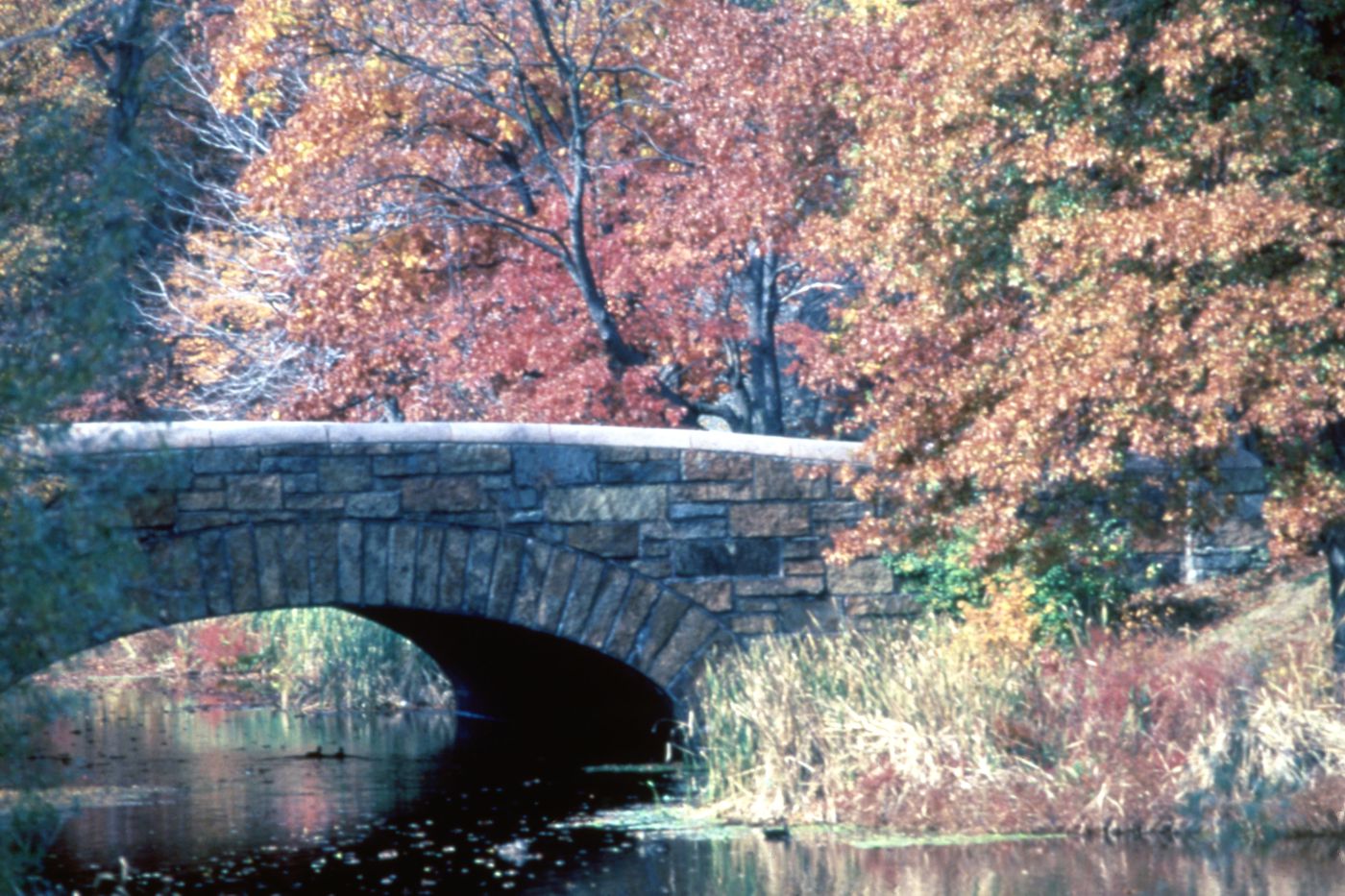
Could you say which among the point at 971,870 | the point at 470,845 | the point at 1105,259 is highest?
the point at 1105,259

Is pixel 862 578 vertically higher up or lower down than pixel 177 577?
lower down

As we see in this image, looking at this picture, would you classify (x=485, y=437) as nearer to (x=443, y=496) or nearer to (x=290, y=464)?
(x=443, y=496)

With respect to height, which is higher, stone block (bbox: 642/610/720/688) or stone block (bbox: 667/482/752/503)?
stone block (bbox: 667/482/752/503)

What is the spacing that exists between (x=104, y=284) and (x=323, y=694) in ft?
39.3

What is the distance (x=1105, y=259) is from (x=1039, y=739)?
113 inches

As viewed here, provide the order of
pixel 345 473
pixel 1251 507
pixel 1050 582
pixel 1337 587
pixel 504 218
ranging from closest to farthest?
pixel 1337 587, pixel 345 473, pixel 1050 582, pixel 1251 507, pixel 504 218

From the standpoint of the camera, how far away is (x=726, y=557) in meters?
12.0

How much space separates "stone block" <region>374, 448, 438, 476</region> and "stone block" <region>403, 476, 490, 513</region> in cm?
6

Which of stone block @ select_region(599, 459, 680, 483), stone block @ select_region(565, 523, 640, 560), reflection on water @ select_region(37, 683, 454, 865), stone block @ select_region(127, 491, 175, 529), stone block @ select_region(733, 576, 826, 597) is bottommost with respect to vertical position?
reflection on water @ select_region(37, 683, 454, 865)

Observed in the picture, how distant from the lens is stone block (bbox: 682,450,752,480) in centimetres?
1192

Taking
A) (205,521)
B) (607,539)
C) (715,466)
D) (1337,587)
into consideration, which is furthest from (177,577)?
(1337,587)

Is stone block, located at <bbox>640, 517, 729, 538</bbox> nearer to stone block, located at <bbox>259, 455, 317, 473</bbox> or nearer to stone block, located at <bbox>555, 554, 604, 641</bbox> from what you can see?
stone block, located at <bbox>555, 554, 604, 641</bbox>

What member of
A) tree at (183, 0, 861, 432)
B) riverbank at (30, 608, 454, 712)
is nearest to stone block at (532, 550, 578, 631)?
tree at (183, 0, 861, 432)

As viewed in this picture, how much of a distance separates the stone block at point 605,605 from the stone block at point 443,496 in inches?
38.6
